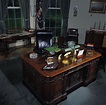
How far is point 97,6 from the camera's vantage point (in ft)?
19.3

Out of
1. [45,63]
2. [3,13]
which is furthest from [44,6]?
[45,63]

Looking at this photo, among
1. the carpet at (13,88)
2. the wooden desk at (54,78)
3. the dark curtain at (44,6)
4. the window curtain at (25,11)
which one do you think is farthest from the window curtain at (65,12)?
the wooden desk at (54,78)

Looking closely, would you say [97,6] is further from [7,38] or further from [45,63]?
[45,63]

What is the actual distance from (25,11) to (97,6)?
3.17m

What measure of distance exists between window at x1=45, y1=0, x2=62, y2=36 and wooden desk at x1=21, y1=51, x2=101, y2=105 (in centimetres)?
327

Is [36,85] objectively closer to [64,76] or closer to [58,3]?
[64,76]

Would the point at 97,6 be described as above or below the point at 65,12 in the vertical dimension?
above

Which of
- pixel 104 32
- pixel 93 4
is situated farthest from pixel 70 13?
pixel 104 32

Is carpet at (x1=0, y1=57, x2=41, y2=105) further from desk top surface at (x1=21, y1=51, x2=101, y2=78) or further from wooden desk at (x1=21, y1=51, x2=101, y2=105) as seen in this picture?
desk top surface at (x1=21, y1=51, x2=101, y2=78)

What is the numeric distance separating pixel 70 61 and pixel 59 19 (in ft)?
12.0

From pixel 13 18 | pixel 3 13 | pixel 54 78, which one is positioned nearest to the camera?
pixel 54 78

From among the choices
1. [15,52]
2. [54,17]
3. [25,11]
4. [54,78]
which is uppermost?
[25,11]

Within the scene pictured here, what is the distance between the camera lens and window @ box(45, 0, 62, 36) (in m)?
5.93

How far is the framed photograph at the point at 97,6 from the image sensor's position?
5.84 m
